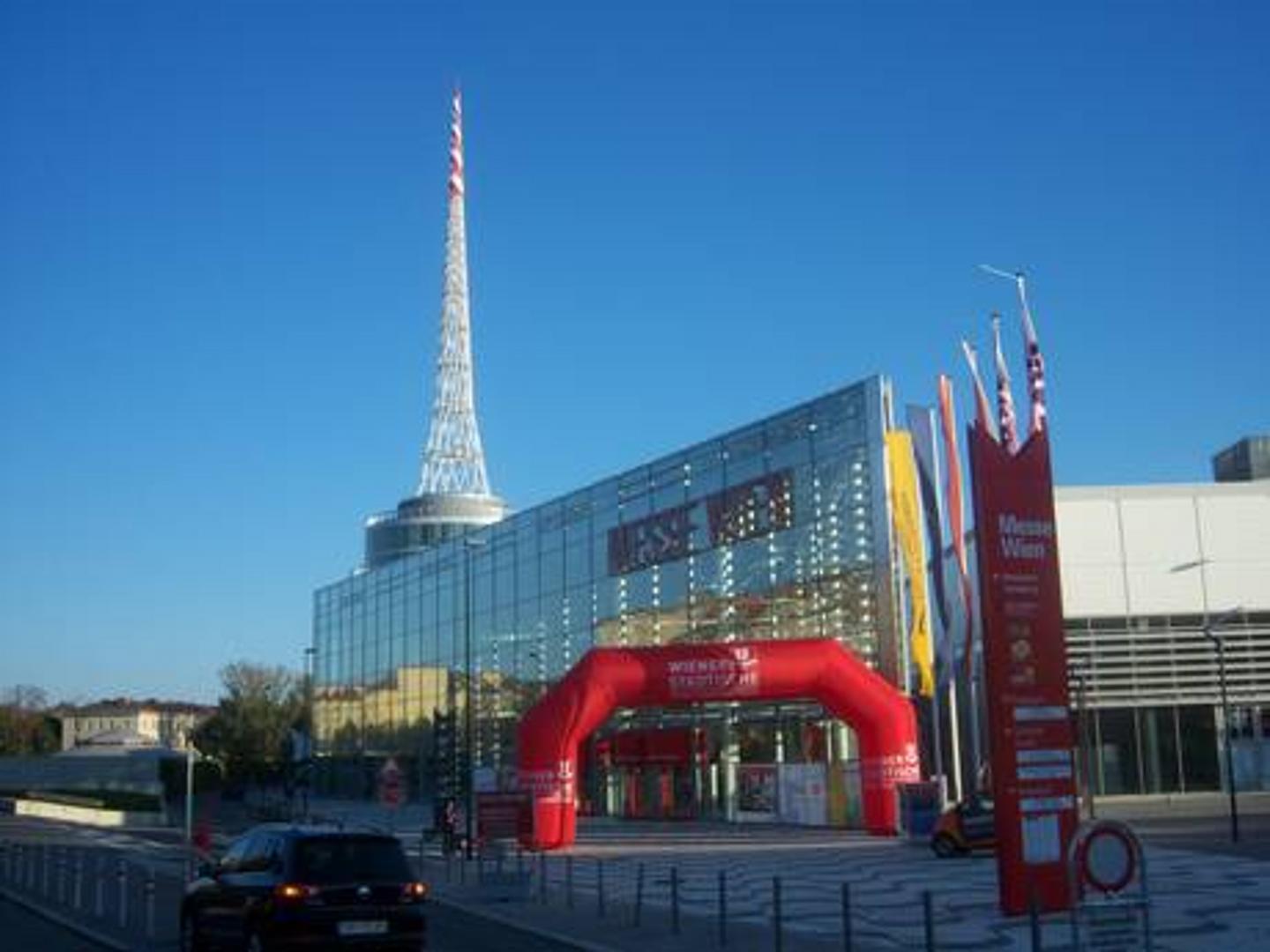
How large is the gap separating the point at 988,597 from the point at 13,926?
14358 millimetres

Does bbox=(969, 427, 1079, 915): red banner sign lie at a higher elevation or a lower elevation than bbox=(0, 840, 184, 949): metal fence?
higher

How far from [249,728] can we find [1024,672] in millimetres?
85315

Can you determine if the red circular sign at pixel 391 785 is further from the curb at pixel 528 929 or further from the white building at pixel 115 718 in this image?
the white building at pixel 115 718

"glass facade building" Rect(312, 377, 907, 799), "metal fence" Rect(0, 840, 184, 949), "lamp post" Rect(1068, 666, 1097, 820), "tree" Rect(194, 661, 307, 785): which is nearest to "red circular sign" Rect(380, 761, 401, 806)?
"metal fence" Rect(0, 840, 184, 949)

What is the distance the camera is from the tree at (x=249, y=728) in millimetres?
96125

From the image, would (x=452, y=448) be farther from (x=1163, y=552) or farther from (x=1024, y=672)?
(x=1024, y=672)

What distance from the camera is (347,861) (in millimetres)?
15852

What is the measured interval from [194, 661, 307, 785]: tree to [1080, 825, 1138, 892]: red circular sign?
3195 inches

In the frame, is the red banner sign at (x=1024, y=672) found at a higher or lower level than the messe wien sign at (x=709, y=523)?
lower

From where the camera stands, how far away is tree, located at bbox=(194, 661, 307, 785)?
96125mm

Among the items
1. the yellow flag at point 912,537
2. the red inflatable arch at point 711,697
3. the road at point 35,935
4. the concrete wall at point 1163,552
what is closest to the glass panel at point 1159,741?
the concrete wall at point 1163,552

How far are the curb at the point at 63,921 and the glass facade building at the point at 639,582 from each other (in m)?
15.3

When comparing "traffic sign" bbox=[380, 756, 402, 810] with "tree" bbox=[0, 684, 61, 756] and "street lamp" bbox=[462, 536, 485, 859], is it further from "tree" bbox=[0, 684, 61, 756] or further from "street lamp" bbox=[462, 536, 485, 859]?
"tree" bbox=[0, 684, 61, 756]

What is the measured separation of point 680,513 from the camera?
55844 millimetres
